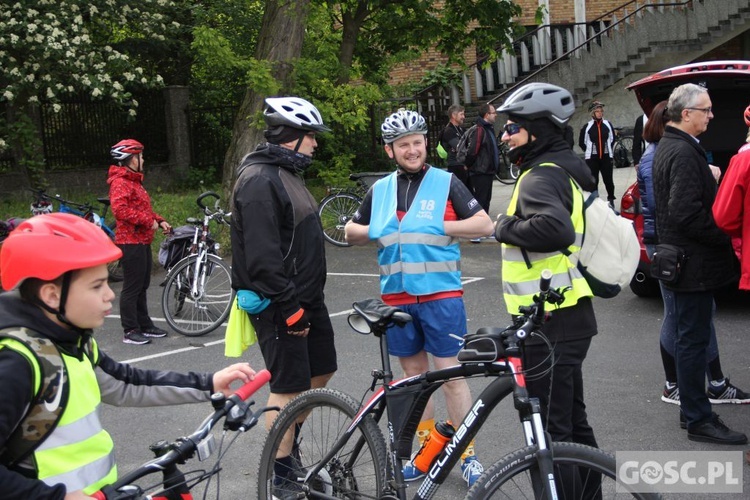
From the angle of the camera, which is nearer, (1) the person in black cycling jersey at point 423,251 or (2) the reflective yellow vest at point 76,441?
(2) the reflective yellow vest at point 76,441

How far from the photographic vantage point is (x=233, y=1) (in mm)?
19141

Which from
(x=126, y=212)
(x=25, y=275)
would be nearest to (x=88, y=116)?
(x=126, y=212)

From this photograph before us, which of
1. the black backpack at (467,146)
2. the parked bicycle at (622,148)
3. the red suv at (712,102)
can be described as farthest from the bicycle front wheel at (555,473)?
the parked bicycle at (622,148)

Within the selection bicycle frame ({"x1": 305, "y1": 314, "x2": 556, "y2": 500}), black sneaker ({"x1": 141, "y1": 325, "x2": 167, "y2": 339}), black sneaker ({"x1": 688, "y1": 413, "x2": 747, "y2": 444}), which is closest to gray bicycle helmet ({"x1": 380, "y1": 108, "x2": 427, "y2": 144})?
bicycle frame ({"x1": 305, "y1": 314, "x2": 556, "y2": 500})

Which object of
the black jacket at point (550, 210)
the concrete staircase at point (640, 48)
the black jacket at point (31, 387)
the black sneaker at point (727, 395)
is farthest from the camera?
the concrete staircase at point (640, 48)

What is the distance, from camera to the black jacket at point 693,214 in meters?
5.48

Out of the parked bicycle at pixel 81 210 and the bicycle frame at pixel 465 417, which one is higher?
the parked bicycle at pixel 81 210

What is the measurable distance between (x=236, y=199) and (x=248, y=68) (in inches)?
376

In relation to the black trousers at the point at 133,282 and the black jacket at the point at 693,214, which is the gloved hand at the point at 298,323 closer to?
the black jacket at the point at 693,214

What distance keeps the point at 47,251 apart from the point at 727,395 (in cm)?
500

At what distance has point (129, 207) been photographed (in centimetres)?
870

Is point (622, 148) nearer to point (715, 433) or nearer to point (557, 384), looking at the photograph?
point (715, 433)

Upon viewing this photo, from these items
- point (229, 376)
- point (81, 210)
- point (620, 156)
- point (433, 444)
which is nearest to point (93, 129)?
point (81, 210)

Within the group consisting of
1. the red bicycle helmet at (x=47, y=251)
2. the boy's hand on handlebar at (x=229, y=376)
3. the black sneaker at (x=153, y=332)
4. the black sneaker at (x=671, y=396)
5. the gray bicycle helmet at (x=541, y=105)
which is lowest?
the black sneaker at (x=671, y=396)
